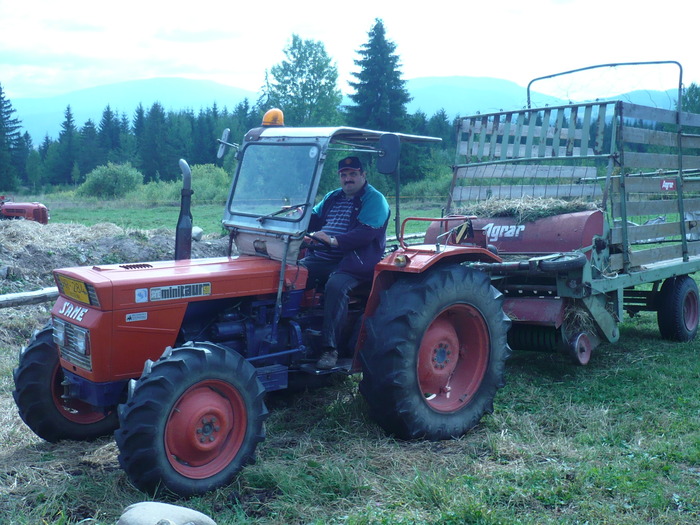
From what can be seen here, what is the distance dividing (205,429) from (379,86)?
117 ft

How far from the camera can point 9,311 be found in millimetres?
8438

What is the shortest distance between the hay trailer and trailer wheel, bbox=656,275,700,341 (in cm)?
1

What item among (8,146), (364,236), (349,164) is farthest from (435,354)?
(8,146)

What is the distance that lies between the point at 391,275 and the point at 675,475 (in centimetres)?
222

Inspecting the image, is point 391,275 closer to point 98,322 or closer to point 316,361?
point 316,361

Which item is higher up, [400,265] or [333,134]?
[333,134]

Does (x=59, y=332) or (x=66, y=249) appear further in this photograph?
(x=66, y=249)

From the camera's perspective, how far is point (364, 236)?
4.93m

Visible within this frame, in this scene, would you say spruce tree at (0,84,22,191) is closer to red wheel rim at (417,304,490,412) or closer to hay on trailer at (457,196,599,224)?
hay on trailer at (457,196,599,224)

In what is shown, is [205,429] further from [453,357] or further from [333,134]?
[333,134]

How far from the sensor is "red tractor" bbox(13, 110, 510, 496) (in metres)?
3.93

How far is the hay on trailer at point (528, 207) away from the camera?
6.76 m

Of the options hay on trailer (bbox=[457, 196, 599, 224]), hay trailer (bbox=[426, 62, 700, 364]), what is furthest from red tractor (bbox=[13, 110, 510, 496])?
hay on trailer (bbox=[457, 196, 599, 224])

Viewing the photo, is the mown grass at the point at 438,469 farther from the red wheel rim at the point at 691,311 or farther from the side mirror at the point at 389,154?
the red wheel rim at the point at 691,311
